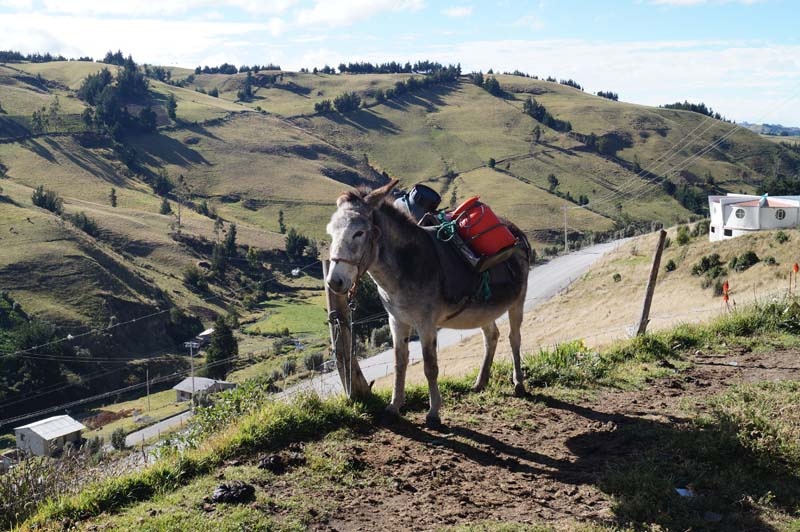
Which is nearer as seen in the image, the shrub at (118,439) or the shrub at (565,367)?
the shrub at (565,367)

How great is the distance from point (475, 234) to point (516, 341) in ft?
6.64

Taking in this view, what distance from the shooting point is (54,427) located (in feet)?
165

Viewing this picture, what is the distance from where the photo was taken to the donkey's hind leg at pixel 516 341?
1012cm

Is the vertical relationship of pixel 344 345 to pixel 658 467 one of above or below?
above

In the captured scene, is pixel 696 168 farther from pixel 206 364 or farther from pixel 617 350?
pixel 617 350

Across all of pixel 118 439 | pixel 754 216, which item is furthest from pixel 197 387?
pixel 754 216

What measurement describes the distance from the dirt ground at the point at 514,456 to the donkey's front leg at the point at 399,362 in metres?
0.25

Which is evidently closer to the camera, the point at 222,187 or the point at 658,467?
the point at 658,467

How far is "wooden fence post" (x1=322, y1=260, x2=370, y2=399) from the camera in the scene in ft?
29.5

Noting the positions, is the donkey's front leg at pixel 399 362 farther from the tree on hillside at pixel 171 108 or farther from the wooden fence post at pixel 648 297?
the tree on hillside at pixel 171 108

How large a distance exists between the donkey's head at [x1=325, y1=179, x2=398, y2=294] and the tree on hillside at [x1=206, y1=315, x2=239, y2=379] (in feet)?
215

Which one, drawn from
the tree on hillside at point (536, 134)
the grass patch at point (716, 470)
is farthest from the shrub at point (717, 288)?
the tree on hillside at point (536, 134)

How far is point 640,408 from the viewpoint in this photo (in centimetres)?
935

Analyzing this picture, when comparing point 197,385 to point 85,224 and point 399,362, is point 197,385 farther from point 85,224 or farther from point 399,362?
point 399,362
